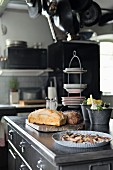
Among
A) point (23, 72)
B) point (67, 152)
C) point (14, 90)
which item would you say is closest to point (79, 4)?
point (23, 72)

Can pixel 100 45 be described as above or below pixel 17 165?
above

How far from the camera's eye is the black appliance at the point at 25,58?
14.1 ft

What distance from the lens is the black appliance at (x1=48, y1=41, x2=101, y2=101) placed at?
4215 mm

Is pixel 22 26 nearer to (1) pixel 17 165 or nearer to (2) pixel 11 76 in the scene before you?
(2) pixel 11 76

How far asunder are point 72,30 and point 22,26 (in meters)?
1.97

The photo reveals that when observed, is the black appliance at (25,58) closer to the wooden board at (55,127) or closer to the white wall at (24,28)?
the white wall at (24,28)

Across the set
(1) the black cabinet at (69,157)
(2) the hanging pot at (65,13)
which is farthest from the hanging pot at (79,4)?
(1) the black cabinet at (69,157)

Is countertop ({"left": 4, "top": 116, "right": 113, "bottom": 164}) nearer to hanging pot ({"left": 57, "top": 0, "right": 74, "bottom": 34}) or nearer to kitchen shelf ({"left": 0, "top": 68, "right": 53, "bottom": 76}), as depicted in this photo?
hanging pot ({"left": 57, "top": 0, "right": 74, "bottom": 34})

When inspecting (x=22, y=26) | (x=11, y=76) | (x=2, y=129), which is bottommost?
(x=2, y=129)

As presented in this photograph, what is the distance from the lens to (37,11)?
305 centimetres

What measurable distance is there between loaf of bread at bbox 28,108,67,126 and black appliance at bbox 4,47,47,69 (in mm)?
2574

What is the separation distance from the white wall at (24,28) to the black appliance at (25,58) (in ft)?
1.45

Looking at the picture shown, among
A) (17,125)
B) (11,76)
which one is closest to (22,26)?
(11,76)

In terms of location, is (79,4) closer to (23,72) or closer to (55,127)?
(55,127)
